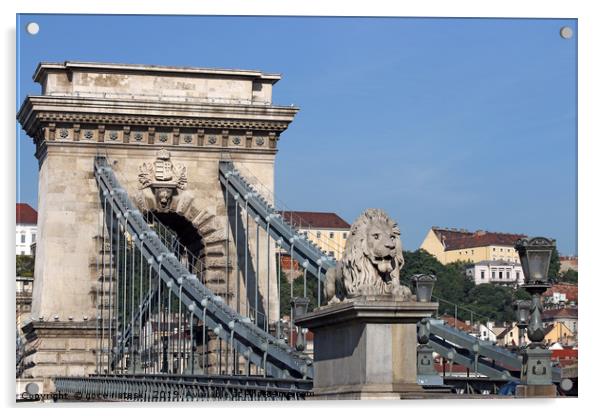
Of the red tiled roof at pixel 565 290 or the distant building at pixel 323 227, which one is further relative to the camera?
the red tiled roof at pixel 565 290

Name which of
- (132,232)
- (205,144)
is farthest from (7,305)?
(205,144)

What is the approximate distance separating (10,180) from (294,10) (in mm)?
4452

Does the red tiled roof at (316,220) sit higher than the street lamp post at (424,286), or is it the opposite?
the red tiled roof at (316,220)

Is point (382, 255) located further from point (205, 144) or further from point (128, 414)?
point (205, 144)

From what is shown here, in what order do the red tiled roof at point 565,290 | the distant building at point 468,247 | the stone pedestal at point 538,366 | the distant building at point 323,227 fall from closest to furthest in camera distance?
the stone pedestal at point 538,366 → the distant building at point 323,227 → the red tiled roof at point 565,290 → the distant building at point 468,247

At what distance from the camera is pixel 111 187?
4888cm

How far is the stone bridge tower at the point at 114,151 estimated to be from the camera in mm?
48969

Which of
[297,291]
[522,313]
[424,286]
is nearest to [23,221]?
[424,286]

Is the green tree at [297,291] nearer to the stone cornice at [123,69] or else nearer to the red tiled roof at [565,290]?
the red tiled roof at [565,290]

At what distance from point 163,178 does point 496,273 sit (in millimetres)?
60368

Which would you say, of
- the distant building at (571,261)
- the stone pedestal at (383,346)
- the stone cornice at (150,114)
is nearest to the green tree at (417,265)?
the stone cornice at (150,114)

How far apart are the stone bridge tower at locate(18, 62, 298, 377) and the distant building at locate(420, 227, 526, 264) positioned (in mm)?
56508

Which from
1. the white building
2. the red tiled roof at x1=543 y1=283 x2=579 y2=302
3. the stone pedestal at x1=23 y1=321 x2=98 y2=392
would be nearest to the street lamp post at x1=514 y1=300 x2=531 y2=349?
the stone pedestal at x1=23 y1=321 x2=98 y2=392

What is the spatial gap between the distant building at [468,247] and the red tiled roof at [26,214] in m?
60.8
